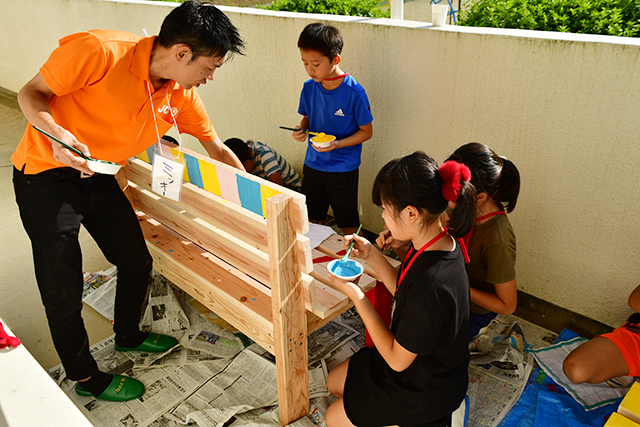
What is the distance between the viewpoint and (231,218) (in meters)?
1.83

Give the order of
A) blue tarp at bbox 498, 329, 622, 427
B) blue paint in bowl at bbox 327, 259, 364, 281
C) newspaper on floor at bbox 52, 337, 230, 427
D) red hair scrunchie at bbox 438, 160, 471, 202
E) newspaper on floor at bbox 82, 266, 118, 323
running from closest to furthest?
1. red hair scrunchie at bbox 438, 160, 471, 202
2. blue paint in bowl at bbox 327, 259, 364, 281
3. blue tarp at bbox 498, 329, 622, 427
4. newspaper on floor at bbox 52, 337, 230, 427
5. newspaper on floor at bbox 82, 266, 118, 323

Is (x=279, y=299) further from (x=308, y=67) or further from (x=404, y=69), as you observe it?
(x=404, y=69)

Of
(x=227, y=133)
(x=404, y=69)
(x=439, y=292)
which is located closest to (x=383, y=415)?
(x=439, y=292)

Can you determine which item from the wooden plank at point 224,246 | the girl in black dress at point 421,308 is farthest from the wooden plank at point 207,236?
the girl in black dress at point 421,308

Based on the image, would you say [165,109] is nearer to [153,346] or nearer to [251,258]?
[251,258]

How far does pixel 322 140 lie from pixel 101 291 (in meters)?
1.73

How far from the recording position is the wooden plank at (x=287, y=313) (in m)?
1.56

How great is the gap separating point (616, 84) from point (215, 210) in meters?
1.83

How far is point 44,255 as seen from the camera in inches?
75.4

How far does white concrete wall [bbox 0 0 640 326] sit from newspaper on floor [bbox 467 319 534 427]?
0.38 m

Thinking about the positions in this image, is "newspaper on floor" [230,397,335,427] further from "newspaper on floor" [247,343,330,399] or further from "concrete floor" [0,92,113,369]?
"concrete floor" [0,92,113,369]

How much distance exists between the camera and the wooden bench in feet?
5.38

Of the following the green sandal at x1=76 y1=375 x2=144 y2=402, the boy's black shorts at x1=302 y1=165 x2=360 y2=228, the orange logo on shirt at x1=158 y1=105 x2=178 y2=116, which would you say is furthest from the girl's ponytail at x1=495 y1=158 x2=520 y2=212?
the green sandal at x1=76 y1=375 x2=144 y2=402

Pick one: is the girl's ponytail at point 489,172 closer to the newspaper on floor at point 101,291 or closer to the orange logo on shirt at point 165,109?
the orange logo on shirt at point 165,109
